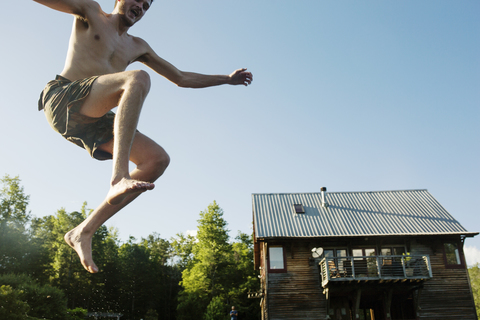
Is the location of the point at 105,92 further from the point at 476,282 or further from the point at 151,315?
the point at 476,282

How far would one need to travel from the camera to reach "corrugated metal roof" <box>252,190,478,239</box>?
18.1 metres

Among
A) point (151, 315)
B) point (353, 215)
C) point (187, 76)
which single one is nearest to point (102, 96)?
point (187, 76)

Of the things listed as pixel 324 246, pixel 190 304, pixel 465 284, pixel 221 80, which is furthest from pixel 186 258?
pixel 221 80

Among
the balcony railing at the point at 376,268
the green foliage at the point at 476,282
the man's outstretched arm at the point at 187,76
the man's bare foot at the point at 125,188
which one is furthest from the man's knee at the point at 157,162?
the green foliage at the point at 476,282

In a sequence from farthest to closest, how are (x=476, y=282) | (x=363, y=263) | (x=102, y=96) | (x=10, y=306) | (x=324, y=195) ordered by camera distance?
(x=476, y=282), (x=324, y=195), (x=363, y=263), (x=10, y=306), (x=102, y=96)

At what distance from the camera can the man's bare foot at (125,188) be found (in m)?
1.54

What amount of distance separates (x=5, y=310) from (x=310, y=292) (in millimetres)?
12401

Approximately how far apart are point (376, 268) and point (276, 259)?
4589mm

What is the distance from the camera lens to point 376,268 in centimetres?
1670

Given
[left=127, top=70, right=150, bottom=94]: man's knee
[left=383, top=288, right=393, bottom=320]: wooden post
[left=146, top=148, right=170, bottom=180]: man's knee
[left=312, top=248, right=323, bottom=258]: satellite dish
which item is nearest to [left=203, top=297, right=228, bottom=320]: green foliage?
[left=312, top=248, right=323, bottom=258]: satellite dish

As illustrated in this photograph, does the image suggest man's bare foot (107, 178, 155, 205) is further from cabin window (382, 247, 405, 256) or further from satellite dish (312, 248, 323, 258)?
cabin window (382, 247, 405, 256)

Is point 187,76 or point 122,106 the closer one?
point 122,106

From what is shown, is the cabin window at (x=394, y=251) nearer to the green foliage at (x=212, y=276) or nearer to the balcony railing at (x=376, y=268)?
the balcony railing at (x=376, y=268)

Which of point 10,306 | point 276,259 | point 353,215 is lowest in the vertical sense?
point 10,306
